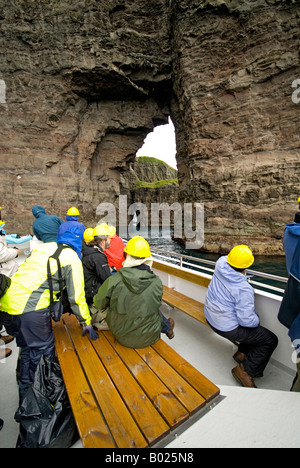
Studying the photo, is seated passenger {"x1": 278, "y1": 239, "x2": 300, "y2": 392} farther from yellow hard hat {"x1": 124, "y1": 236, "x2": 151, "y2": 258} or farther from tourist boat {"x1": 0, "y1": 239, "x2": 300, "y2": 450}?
yellow hard hat {"x1": 124, "y1": 236, "x2": 151, "y2": 258}

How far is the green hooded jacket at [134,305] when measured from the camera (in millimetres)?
1946

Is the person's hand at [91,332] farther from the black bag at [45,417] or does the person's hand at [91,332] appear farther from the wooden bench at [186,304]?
the wooden bench at [186,304]

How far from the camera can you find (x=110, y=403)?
144cm

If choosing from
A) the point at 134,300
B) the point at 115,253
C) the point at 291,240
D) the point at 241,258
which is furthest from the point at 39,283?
the point at 291,240

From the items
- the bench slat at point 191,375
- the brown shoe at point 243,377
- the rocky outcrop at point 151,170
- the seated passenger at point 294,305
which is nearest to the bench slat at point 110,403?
the bench slat at point 191,375

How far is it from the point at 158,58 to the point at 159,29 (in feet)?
9.09

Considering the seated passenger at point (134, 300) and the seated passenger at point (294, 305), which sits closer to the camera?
the seated passenger at point (294, 305)

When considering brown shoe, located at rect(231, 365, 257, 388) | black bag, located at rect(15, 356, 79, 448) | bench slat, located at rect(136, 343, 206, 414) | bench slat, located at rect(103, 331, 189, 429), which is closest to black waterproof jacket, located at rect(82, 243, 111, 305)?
bench slat, located at rect(103, 331, 189, 429)

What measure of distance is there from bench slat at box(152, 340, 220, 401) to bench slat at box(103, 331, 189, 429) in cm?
20

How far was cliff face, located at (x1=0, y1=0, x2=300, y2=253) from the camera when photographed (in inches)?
576

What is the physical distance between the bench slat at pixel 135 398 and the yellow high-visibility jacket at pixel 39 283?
1.79 feet

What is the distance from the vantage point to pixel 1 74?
1720 centimetres

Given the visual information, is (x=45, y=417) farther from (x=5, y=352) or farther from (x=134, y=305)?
(x=5, y=352)

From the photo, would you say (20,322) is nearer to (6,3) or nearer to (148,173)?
(6,3)
